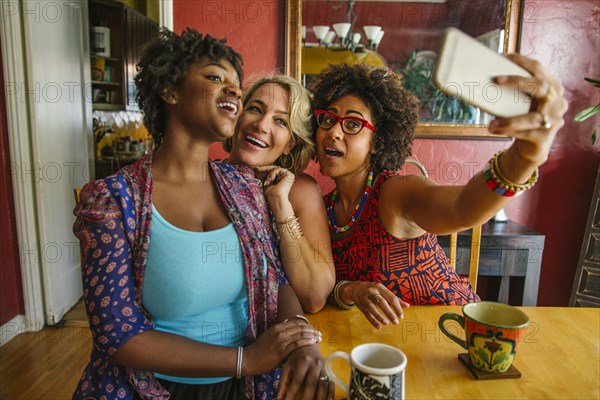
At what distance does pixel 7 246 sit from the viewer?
262 centimetres

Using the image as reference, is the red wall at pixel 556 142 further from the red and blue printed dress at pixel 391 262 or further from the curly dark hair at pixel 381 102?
the red and blue printed dress at pixel 391 262

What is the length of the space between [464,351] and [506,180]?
375 millimetres

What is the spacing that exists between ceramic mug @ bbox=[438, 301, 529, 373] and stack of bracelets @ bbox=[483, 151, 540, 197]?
0.78 ft

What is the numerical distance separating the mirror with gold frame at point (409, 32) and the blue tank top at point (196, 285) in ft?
6.43

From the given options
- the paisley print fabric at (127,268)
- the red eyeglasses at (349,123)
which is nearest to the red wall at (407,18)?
the red eyeglasses at (349,123)

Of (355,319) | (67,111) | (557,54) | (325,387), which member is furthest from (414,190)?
(67,111)

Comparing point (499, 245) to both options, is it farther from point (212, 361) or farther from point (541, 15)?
point (212, 361)

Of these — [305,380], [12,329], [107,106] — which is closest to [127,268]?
[305,380]

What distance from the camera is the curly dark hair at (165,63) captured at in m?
1.07

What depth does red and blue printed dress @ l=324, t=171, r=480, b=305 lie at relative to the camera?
140 centimetres

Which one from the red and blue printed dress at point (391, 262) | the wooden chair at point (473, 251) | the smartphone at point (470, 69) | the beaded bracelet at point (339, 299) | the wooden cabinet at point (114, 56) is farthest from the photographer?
the wooden cabinet at point (114, 56)

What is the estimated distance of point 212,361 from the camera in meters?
0.94

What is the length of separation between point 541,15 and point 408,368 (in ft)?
8.68

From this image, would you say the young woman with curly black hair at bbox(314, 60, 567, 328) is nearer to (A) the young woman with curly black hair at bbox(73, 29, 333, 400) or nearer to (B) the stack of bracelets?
(B) the stack of bracelets
